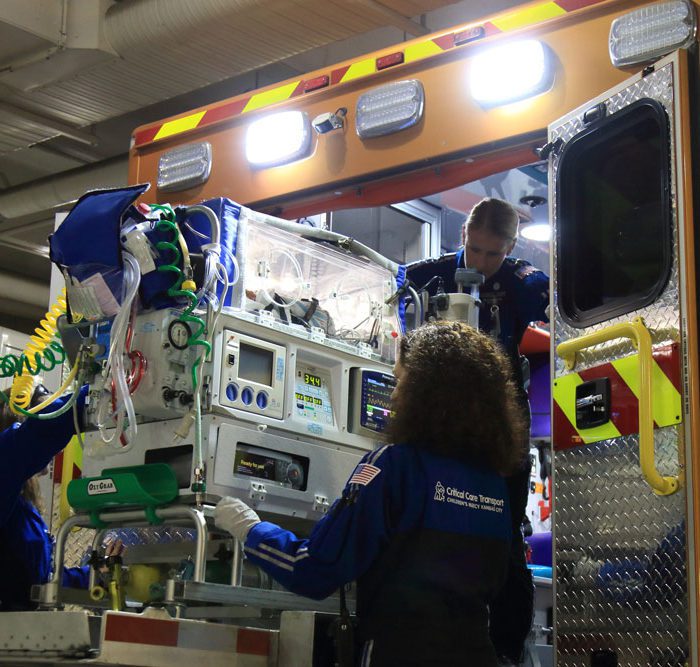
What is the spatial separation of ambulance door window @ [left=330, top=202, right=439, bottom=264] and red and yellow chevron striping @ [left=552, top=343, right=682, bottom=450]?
332cm

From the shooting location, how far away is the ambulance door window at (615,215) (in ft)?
11.0

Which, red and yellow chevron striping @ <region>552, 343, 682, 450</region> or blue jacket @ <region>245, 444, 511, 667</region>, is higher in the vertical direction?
red and yellow chevron striping @ <region>552, 343, 682, 450</region>

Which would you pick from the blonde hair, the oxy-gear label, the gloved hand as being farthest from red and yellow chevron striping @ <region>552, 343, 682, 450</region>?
the oxy-gear label

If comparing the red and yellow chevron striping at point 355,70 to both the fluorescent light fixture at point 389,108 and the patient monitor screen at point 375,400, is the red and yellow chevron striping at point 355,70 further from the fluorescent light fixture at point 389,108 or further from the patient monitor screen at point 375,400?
the patient monitor screen at point 375,400

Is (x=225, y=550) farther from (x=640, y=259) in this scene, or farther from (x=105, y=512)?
(x=640, y=259)

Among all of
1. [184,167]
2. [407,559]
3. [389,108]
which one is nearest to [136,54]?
[184,167]

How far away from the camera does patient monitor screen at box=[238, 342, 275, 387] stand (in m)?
3.73

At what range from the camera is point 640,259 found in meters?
3.45

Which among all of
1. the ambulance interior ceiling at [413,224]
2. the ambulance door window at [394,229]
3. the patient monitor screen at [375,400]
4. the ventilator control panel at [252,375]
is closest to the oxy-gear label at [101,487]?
the ventilator control panel at [252,375]

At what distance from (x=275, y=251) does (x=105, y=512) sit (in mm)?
1124

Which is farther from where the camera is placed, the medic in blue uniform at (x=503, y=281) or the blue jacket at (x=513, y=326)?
the medic in blue uniform at (x=503, y=281)

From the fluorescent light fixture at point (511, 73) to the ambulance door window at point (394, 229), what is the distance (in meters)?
2.66

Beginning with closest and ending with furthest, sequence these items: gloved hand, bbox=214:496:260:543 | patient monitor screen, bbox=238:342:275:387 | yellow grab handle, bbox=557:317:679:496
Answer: yellow grab handle, bbox=557:317:679:496, gloved hand, bbox=214:496:260:543, patient monitor screen, bbox=238:342:275:387

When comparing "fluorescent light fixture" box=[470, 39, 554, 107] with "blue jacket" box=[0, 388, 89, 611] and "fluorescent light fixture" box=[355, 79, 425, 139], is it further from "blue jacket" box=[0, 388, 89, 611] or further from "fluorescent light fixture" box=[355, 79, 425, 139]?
"blue jacket" box=[0, 388, 89, 611]
